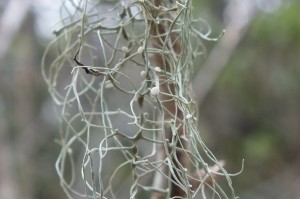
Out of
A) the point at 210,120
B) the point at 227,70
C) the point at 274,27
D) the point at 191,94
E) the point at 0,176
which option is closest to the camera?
the point at 191,94

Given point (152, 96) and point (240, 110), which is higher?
point (152, 96)

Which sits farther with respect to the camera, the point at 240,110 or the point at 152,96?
the point at 240,110

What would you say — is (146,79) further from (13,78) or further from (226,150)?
(13,78)

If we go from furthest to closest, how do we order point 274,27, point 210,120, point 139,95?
point 210,120
point 274,27
point 139,95

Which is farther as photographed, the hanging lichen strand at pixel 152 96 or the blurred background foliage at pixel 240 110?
the blurred background foliage at pixel 240 110

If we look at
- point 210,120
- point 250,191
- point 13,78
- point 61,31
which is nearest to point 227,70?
point 210,120

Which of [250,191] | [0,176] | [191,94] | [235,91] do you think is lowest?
[250,191]

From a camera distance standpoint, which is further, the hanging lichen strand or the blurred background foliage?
the blurred background foliage

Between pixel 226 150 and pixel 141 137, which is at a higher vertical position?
pixel 141 137
